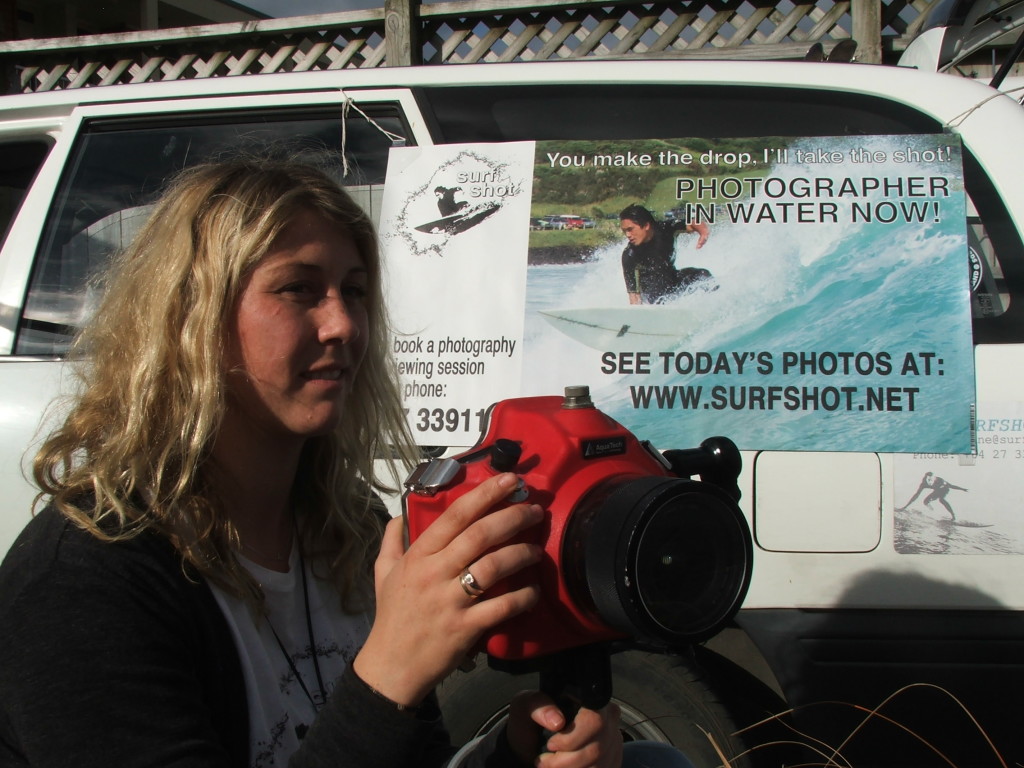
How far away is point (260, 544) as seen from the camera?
1.29 meters

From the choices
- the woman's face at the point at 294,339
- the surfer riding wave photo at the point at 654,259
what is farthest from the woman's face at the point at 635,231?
the woman's face at the point at 294,339

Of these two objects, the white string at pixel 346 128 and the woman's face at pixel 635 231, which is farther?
the white string at pixel 346 128

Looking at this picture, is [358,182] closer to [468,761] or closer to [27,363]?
[27,363]

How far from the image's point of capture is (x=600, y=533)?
87 cm

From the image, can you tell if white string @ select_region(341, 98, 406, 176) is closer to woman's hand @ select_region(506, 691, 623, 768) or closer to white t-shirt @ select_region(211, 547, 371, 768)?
white t-shirt @ select_region(211, 547, 371, 768)

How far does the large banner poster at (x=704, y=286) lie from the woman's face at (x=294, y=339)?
73 centimetres

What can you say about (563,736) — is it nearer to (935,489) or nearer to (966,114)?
(935,489)

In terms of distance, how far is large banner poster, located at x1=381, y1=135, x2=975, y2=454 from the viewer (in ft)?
6.07

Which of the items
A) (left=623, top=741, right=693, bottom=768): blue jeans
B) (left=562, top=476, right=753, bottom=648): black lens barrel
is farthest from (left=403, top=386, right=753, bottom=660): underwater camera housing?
(left=623, top=741, right=693, bottom=768): blue jeans

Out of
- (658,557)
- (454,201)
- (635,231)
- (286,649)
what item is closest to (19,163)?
(454,201)

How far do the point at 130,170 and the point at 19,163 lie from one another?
741mm

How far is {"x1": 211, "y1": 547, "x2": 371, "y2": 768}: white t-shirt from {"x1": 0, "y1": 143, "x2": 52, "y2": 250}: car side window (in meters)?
1.76

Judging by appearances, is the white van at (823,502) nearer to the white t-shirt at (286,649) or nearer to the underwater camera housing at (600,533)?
the white t-shirt at (286,649)

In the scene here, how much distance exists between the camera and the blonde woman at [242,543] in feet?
2.95
